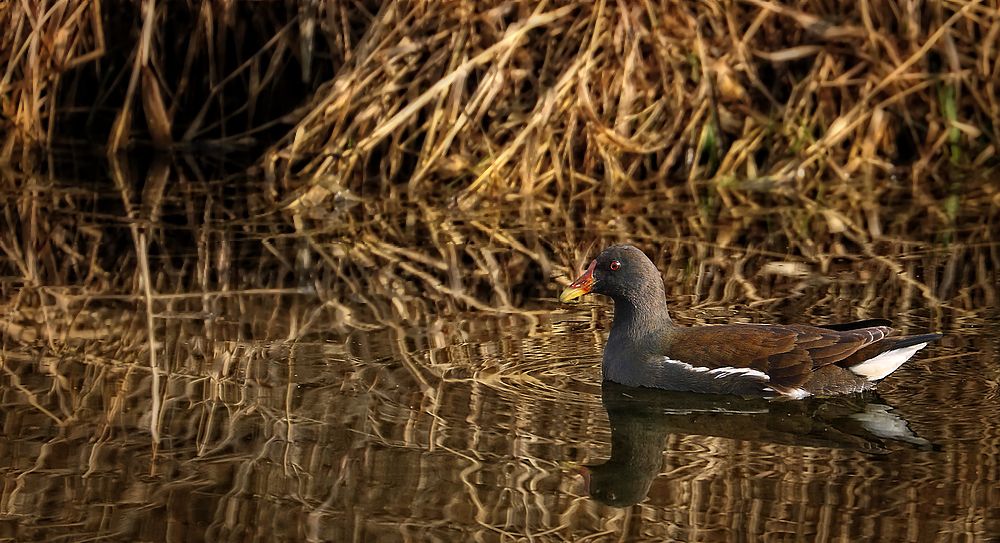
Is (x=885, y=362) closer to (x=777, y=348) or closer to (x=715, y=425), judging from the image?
(x=777, y=348)

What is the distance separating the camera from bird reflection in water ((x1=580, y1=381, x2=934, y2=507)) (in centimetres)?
511

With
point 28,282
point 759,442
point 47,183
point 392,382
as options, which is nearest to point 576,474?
point 759,442

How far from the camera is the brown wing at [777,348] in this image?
593cm

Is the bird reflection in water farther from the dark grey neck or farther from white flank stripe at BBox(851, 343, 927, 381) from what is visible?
the dark grey neck

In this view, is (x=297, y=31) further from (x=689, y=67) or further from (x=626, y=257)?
(x=626, y=257)

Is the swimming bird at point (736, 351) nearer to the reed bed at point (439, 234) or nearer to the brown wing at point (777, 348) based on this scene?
the brown wing at point (777, 348)

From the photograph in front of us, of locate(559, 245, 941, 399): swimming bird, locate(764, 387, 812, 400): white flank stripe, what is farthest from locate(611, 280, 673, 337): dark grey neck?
locate(764, 387, 812, 400): white flank stripe

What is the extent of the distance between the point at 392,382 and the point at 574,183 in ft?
12.9

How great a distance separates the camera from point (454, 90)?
9.55m

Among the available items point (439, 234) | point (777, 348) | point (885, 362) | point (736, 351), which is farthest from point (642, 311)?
point (439, 234)

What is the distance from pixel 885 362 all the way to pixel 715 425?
2.21ft

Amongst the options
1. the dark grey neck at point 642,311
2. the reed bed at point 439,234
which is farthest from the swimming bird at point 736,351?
the reed bed at point 439,234

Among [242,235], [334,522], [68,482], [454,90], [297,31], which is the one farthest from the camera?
[297,31]

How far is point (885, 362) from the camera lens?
583cm
